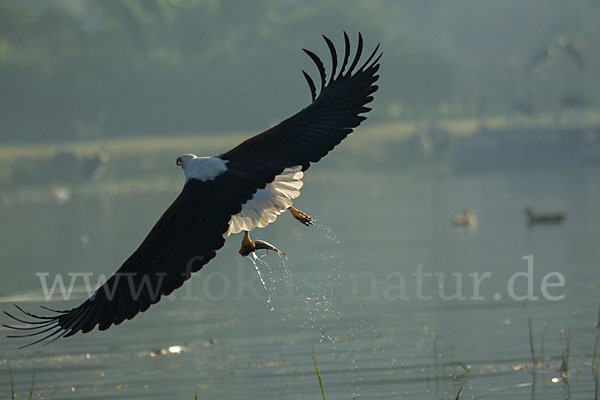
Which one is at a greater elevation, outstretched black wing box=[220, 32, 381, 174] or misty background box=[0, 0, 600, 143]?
misty background box=[0, 0, 600, 143]

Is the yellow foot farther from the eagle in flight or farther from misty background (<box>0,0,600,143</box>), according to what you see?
misty background (<box>0,0,600,143</box>)

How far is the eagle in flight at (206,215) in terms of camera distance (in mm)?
7457

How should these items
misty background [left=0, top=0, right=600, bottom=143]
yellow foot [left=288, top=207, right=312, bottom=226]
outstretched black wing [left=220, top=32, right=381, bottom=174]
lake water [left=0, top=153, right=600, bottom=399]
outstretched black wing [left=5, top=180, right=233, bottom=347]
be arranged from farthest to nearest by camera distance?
misty background [left=0, top=0, right=600, bottom=143] < lake water [left=0, top=153, right=600, bottom=399] < yellow foot [left=288, top=207, right=312, bottom=226] < outstretched black wing [left=220, top=32, right=381, bottom=174] < outstretched black wing [left=5, top=180, right=233, bottom=347]

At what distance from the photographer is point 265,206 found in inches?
311

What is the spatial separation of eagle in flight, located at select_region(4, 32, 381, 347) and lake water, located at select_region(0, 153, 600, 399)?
56.2 inches

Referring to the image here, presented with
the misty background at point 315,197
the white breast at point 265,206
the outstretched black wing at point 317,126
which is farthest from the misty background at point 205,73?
the white breast at point 265,206

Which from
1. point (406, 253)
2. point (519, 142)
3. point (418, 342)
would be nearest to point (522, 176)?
point (519, 142)

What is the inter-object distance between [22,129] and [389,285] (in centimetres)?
4416

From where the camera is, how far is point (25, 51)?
61188 mm

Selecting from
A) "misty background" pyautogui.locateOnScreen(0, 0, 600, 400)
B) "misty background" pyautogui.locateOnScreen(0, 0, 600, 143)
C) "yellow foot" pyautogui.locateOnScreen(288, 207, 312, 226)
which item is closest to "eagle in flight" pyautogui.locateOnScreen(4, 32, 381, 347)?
"yellow foot" pyautogui.locateOnScreen(288, 207, 312, 226)

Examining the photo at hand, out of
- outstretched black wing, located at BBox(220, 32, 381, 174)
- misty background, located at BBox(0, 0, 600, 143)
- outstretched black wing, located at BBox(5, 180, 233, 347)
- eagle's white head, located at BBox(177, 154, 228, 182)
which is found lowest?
outstretched black wing, located at BBox(5, 180, 233, 347)

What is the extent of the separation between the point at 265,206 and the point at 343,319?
3.74 meters

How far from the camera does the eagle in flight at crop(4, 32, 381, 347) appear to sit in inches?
294

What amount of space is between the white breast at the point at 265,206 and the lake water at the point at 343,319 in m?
1.35
